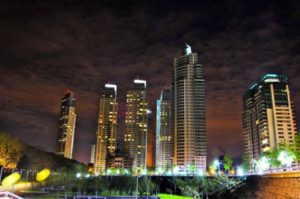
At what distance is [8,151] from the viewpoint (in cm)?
7512

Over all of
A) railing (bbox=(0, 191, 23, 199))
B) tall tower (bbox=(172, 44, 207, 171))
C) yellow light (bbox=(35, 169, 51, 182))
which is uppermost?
tall tower (bbox=(172, 44, 207, 171))

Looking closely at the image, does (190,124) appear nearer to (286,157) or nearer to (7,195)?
(286,157)

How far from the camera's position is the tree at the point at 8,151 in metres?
73.4

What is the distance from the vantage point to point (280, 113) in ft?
543

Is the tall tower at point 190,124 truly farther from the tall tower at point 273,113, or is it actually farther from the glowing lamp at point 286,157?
the glowing lamp at point 286,157

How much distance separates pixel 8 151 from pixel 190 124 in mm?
128461

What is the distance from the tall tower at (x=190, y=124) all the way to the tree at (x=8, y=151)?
116476 mm

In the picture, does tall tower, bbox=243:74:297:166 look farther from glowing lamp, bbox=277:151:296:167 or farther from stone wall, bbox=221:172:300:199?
stone wall, bbox=221:172:300:199

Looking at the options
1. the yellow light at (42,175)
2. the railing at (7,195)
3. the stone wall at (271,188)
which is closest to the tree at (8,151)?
the yellow light at (42,175)

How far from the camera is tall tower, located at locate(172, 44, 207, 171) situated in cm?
18150

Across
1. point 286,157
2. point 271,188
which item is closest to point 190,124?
point 286,157

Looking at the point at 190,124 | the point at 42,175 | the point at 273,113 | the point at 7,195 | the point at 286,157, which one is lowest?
the point at 7,195

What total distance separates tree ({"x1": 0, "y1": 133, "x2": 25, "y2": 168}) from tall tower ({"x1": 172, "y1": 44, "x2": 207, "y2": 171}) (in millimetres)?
116476

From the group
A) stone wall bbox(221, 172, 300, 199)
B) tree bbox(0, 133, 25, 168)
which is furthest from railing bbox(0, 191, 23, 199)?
tree bbox(0, 133, 25, 168)
